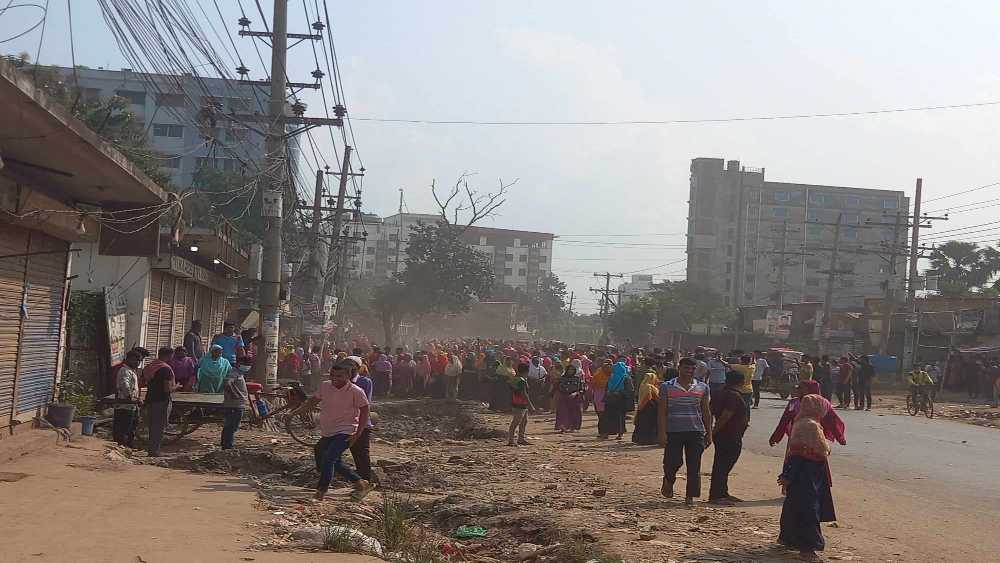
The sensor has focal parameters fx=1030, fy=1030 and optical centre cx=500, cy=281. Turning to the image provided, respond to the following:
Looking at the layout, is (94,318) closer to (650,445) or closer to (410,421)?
(410,421)

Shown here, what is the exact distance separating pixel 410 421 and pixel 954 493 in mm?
14422

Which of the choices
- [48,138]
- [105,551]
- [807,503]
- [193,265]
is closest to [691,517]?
[807,503]

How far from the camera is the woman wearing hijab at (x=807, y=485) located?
857cm

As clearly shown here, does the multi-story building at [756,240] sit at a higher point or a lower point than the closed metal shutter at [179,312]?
higher

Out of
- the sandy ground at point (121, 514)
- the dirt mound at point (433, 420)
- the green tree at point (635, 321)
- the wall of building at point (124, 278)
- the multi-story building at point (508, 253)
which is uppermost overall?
the multi-story building at point (508, 253)

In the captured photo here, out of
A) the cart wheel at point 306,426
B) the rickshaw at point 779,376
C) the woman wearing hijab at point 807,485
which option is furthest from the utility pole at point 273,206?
the rickshaw at point 779,376

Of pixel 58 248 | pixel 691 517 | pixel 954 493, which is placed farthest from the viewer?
pixel 58 248

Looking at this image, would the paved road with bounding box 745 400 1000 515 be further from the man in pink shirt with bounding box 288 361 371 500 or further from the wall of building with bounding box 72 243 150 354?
the wall of building with bounding box 72 243 150 354

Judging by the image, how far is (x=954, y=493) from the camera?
12992 millimetres

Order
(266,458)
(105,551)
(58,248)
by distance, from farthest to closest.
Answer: (58,248), (266,458), (105,551)

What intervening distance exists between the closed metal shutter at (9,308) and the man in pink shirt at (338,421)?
463cm

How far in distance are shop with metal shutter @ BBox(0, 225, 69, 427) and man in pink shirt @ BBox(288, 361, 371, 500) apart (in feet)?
15.0

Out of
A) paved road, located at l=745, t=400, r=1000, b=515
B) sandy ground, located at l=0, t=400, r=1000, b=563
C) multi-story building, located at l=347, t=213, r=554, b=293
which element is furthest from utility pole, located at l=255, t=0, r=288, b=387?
multi-story building, located at l=347, t=213, r=554, b=293

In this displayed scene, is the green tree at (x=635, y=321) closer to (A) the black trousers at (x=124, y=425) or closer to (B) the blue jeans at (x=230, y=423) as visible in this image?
(B) the blue jeans at (x=230, y=423)
